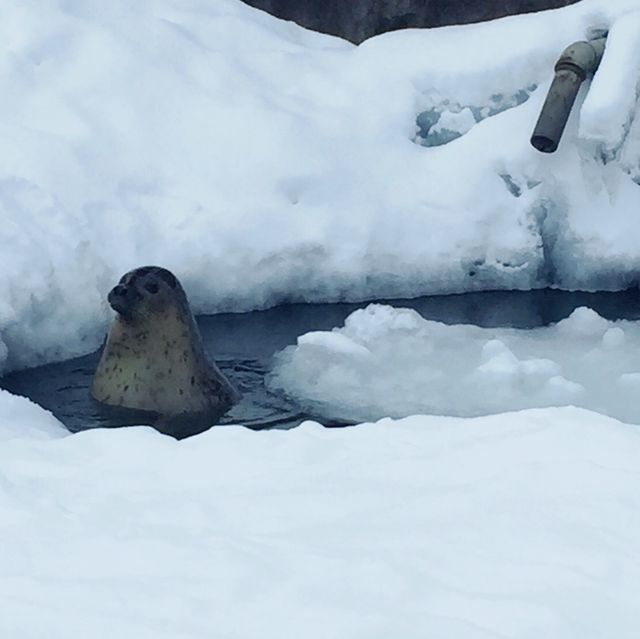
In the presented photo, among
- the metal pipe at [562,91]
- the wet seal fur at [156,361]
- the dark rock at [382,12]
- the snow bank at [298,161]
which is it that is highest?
the dark rock at [382,12]

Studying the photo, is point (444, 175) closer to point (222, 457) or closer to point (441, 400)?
point (441, 400)

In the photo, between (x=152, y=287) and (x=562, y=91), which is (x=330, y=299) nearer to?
(x=152, y=287)

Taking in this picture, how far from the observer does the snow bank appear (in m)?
6.94

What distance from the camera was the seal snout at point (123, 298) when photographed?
19.7 feet

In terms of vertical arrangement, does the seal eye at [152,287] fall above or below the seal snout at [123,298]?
above

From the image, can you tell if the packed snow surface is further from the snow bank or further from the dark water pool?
the snow bank

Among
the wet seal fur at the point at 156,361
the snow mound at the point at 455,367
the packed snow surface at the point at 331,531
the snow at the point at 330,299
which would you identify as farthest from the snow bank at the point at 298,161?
the packed snow surface at the point at 331,531

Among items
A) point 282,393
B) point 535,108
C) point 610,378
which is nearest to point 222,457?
point 282,393

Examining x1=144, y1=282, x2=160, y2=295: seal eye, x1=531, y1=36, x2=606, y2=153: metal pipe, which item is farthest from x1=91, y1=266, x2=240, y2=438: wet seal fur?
x1=531, y1=36, x2=606, y2=153: metal pipe

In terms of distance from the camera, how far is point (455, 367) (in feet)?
20.9

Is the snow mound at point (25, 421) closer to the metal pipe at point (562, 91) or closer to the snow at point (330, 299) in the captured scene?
the snow at point (330, 299)

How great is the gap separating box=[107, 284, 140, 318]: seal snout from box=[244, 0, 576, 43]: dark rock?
3.42m

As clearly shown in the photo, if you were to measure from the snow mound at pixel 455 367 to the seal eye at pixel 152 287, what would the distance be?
612 mm

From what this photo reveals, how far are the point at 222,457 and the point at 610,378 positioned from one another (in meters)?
2.47
